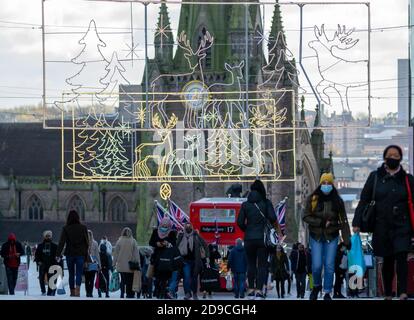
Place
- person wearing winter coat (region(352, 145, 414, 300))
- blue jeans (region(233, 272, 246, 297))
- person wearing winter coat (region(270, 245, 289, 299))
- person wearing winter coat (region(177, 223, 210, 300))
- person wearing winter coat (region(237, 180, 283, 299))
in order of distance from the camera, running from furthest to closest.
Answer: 1. person wearing winter coat (region(270, 245, 289, 299))
2. blue jeans (region(233, 272, 246, 297))
3. person wearing winter coat (region(177, 223, 210, 300))
4. person wearing winter coat (region(237, 180, 283, 299))
5. person wearing winter coat (region(352, 145, 414, 300))

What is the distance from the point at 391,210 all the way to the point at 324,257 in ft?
7.18

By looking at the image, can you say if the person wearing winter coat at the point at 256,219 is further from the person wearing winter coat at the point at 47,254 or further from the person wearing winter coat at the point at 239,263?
the person wearing winter coat at the point at 239,263

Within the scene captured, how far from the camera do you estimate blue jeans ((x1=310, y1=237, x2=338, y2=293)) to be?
17016 mm

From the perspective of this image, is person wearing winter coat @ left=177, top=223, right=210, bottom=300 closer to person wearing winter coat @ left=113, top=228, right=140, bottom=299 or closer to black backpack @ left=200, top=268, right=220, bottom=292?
person wearing winter coat @ left=113, top=228, right=140, bottom=299

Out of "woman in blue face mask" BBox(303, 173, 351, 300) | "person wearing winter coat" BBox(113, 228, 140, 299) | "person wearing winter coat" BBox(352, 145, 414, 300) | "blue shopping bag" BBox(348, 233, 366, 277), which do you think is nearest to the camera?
"person wearing winter coat" BBox(352, 145, 414, 300)

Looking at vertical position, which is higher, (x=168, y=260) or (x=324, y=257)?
(x=324, y=257)

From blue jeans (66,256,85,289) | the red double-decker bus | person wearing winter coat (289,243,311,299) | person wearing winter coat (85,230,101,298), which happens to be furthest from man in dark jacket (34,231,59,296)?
the red double-decker bus

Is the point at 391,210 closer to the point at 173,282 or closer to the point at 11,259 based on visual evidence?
the point at 173,282

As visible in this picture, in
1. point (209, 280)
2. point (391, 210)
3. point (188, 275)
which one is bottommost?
point (209, 280)

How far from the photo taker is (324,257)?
17125 millimetres

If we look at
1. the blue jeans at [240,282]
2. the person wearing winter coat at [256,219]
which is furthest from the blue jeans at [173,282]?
the person wearing winter coat at [256,219]

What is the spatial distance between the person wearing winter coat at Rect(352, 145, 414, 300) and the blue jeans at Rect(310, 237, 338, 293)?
70.6 inches

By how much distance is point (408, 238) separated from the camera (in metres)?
15.1

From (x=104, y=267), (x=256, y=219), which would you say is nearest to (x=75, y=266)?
(x=256, y=219)
